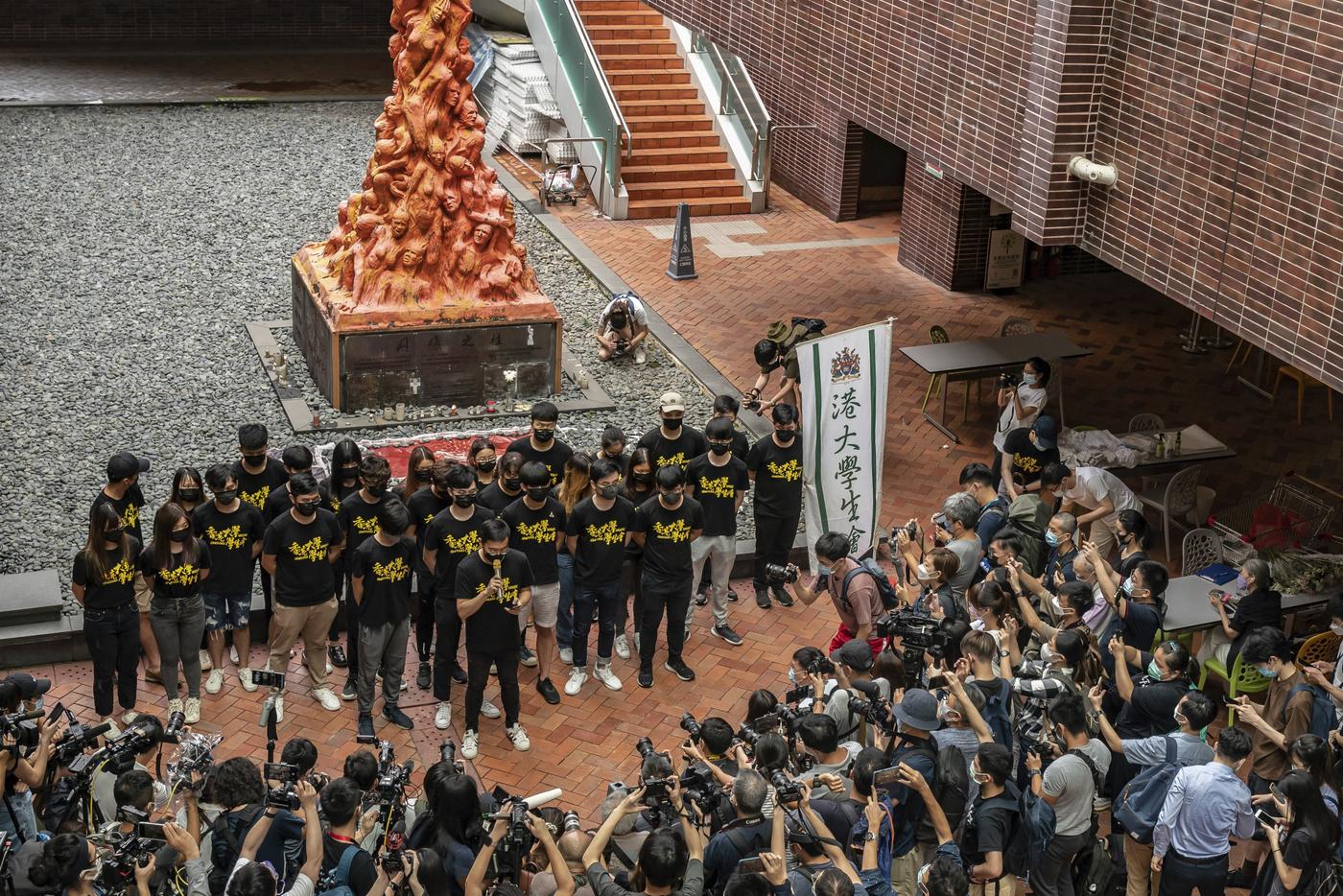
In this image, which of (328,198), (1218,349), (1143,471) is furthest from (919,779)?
(328,198)

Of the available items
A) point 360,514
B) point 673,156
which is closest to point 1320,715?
point 360,514

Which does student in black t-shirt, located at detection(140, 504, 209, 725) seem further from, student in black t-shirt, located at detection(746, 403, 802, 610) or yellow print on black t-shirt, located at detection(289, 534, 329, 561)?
student in black t-shirt, located at detection(746, 403, 802, 610)

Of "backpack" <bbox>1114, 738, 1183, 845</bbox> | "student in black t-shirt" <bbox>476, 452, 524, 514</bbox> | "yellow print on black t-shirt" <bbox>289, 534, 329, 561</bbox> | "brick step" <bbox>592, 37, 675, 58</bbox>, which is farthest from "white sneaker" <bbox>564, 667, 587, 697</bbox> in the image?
"brick step" <bbox>592, 37, 675, 58</bbox>

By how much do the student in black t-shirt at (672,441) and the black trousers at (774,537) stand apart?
75cm

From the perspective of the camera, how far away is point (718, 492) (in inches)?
420

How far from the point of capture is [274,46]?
2759 centimetres

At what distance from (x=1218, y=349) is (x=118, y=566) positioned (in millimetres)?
12087

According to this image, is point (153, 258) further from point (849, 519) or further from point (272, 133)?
point (849, 519)

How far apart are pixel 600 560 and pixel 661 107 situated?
12.2 meters

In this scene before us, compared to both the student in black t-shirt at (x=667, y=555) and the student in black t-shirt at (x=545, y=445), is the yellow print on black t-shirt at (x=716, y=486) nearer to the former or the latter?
the student in black t-shirt at (x=667, y=555)

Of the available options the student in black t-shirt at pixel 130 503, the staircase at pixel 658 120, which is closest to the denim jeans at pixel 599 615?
the student in black t-shirt at pixel 130 503

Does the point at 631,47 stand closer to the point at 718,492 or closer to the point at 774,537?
the point at 774,537

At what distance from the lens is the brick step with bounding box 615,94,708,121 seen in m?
20.9

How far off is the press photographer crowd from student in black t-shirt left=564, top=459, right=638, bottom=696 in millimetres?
26
